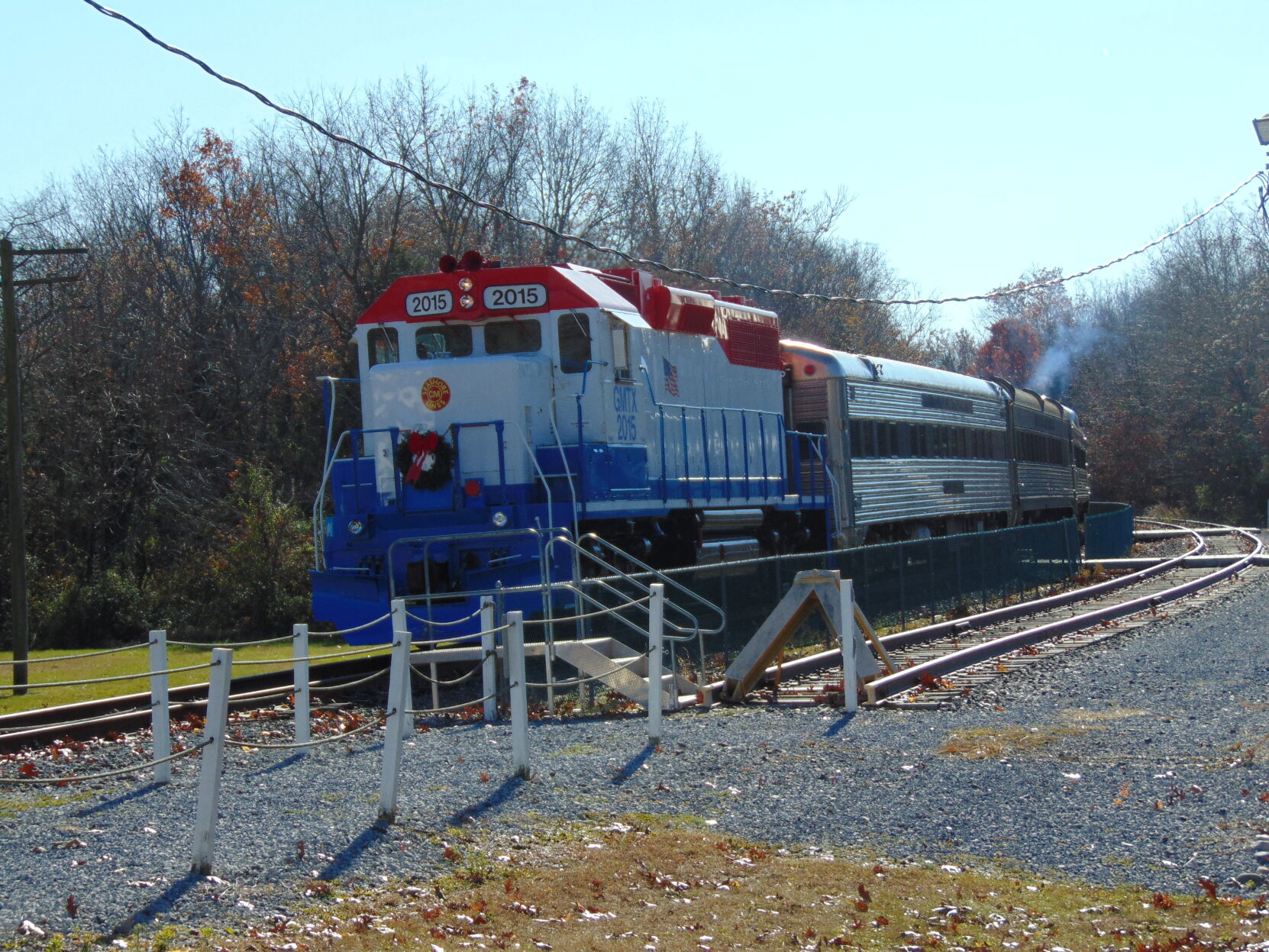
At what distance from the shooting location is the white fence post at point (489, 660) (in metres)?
10.5

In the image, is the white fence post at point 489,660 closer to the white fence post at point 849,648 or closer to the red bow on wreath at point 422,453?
the white fence post at point 849,648

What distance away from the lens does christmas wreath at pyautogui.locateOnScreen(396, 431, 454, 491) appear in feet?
46.1

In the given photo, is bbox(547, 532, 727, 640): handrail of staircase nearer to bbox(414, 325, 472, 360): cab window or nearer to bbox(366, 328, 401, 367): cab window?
bbox(414, 325, 472, 360): cab window

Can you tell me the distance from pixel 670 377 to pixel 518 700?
8092 millimetres

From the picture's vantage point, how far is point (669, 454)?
1575cm

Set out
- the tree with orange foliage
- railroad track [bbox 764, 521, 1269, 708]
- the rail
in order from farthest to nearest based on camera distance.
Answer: the tree with orange foliage < the rail < railroad track [bbox 764, 521, 1269, 708]

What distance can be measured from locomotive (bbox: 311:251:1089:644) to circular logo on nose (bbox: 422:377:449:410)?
0.02 m

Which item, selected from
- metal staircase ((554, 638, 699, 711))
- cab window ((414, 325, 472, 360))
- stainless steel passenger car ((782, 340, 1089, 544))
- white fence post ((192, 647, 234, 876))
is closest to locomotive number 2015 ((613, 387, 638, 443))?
cab window ((414, 325, 472, 360))

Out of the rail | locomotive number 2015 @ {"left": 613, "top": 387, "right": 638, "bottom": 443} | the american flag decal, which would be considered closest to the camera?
the rail

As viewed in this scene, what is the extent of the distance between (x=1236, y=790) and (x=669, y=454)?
892 centimetres

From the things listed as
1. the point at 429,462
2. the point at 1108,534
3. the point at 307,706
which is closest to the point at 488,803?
the point at 307,706

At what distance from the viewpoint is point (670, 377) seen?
15992 mm

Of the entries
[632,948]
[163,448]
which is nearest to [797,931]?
[632,948]

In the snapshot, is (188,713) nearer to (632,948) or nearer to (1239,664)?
(632,948)
